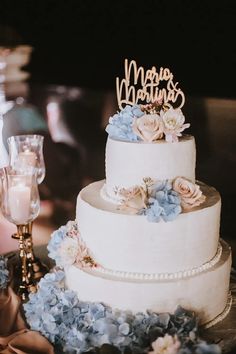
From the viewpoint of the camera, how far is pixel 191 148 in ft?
7.80

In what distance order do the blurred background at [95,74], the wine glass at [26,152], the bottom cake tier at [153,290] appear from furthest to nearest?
1. the blurred background at [95,74]
2. the wine glass at [26,152]
3. the bottom cake tier at [153,290]

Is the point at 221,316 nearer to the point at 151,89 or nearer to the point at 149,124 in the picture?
the point at 149,124

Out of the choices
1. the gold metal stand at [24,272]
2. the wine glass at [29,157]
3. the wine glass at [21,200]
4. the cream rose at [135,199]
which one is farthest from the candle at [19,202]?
the cream rose at [135,199]

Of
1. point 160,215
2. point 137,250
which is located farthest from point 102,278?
point 160,215

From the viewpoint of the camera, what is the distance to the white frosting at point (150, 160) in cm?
230

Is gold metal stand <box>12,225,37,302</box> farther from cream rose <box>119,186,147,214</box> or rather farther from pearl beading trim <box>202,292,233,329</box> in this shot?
pearl beading trim <box>202,292,233,329</box>

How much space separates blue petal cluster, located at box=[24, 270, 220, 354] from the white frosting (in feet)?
1.72

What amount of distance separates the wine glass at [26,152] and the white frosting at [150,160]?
81 cm

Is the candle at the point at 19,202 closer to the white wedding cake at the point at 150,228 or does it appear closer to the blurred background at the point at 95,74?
the white wedding cake at the point at 150,228

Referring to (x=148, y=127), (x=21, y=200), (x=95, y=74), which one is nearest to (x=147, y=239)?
(x=148, y=127)

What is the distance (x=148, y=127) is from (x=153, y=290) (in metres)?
0.65

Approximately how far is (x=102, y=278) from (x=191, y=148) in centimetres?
64

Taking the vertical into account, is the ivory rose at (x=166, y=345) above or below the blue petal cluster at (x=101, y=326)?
above

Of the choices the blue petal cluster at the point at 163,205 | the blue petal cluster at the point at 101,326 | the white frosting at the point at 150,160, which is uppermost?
the white frosting at the point at 150,160
